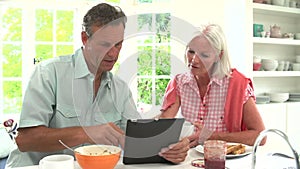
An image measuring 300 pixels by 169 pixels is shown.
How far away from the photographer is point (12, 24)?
3.70 metres

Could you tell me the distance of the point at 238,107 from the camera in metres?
1.93

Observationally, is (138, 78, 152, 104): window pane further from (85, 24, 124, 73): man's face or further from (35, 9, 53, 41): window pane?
(35, 9, 53, 41): window pane

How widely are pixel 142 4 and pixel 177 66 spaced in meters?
2.12

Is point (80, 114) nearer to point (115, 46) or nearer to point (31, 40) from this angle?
point (115, 46)

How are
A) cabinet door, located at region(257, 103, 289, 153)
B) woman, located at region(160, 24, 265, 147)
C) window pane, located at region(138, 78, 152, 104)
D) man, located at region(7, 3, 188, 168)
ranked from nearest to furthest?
1. man, located at region(7, 3, 188, 168)
2. window pane, located at region(138, 78, 152, 104)
3. woman, located at region(160, 24, 265, 147)
4. cabinet door, located at region(257, 103, 289, 153)

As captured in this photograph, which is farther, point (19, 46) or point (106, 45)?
point (19, 46)

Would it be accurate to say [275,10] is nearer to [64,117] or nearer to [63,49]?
[63,49]

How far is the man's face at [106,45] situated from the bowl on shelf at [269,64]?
7.91 ft

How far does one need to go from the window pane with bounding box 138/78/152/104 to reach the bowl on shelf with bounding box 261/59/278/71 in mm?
2199

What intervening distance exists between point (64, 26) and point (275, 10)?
2277 mm

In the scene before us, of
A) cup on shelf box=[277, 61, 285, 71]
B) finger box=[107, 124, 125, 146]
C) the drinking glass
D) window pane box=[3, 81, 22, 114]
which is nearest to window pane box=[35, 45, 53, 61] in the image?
window pane box=[3, 81, 22, 114]

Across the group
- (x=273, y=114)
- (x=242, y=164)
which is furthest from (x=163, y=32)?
(x=273, y=114)

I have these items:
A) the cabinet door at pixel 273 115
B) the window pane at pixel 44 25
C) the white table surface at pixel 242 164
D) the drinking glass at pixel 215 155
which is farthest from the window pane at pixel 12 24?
the drinking glass at pixel 215 155

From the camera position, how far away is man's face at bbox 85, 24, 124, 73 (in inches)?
60.7
